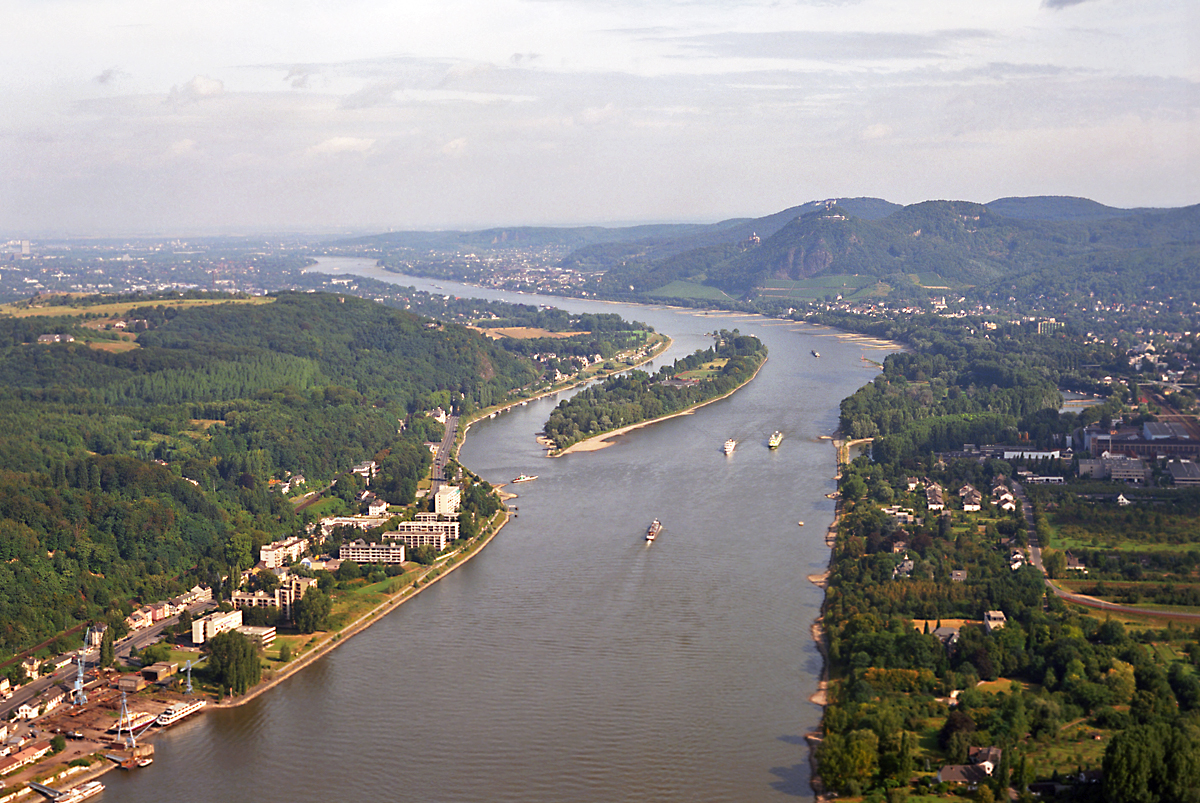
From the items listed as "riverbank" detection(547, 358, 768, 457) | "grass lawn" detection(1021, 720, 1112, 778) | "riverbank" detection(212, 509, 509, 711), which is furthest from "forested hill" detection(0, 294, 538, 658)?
"grass lawn" detection(1021, 720, 1112, 778)

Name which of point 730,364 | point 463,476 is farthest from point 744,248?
point 463,476

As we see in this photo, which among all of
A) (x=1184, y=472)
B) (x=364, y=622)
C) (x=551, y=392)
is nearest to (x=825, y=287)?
(x=551, y=392)

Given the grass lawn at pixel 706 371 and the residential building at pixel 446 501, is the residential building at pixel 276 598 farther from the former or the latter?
the grass lawn at pixel 706 371

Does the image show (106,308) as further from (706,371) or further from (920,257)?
(920,257)

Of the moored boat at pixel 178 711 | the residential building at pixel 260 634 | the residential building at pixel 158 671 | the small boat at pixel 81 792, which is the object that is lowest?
the small boat at pixel 81 792

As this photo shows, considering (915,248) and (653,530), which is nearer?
(653,530)

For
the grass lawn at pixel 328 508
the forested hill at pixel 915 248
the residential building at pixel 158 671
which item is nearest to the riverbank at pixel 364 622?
the residential building at pixel 158 671
